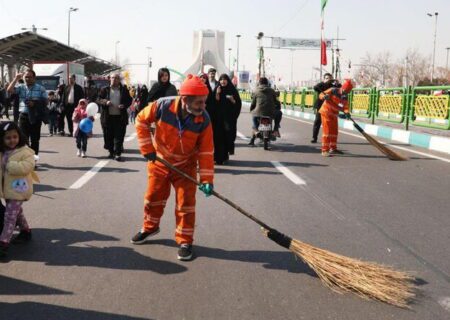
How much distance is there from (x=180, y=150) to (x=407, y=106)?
12.3 m

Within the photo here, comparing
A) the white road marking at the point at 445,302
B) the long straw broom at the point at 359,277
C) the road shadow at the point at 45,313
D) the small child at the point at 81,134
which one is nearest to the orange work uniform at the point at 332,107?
the small child at the point at 81,134

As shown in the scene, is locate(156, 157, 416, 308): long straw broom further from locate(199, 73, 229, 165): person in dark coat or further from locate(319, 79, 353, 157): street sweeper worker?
locate(319, 79, 353, 157): street sweeper worker

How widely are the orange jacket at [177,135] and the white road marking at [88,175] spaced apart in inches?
131

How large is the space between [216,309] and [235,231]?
6.23ft

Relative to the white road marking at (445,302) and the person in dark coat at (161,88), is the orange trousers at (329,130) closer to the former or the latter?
the person in dark coat at (161,88)

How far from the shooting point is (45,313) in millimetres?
3225

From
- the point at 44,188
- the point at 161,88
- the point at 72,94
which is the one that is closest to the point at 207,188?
the point at 44,188

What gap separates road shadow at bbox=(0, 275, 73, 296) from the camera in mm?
3547

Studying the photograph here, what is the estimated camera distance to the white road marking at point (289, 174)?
→ 809cm

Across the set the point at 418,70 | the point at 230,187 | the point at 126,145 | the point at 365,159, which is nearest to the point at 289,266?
the point at 230,187

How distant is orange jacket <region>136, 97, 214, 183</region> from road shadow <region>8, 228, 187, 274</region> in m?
0.79

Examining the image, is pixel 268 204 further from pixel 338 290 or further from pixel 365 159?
pixel 365 159

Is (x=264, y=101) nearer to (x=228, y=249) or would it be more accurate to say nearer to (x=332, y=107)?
(x=332, y=107)

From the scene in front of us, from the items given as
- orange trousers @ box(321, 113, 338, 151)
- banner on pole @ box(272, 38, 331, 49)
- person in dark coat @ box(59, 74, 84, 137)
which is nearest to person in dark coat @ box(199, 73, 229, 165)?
orange trousers @ box(321, 113, 338, 151)
